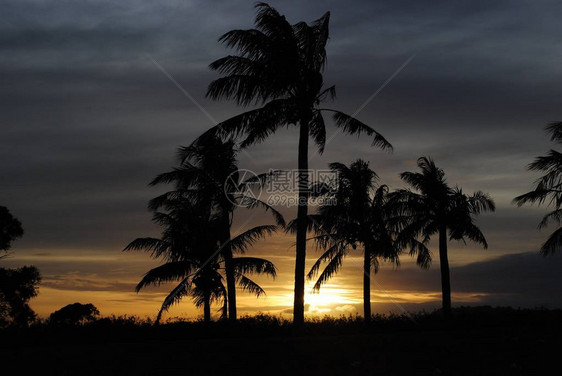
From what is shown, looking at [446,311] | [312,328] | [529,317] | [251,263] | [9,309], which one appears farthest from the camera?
[9,309]

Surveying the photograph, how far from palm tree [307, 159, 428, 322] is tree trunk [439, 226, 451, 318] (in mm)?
1725

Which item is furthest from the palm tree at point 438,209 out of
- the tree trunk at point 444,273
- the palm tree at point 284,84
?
the palm tree at point 284,84

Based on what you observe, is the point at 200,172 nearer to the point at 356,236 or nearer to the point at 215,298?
the point at 215,298

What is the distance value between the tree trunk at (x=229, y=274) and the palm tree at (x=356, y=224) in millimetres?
4493

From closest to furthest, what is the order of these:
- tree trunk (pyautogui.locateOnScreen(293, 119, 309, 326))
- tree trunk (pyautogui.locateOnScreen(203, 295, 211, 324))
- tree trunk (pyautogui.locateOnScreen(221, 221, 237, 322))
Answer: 1. tree trunk (pyautogui.locateOnScreen(293, 119, 309, 326))
2. tree trunk (pyautogui.locateOnScreen(221, 221, 237, 322))
3. tree trunk (pyautogui.locateOnScreen(203, 295, 211, 324))

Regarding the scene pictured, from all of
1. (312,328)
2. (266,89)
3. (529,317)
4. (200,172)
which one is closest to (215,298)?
(200,172)

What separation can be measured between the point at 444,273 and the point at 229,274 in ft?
41.7

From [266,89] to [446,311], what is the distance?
17.7m

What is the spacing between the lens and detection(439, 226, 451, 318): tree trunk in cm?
3528

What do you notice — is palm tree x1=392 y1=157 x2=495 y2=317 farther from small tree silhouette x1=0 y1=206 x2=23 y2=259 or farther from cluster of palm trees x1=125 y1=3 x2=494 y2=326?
small tree silhouette x1=0 y1=206 x2=23 y2=259

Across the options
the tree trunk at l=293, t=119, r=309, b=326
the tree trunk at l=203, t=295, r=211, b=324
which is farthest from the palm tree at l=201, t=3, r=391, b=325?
the tree trunk at l=203, t=295, r=211, b=324

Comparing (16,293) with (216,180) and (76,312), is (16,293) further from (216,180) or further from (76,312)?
(216,180)

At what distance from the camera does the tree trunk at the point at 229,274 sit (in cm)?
3164

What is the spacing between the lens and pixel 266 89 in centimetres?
2544
